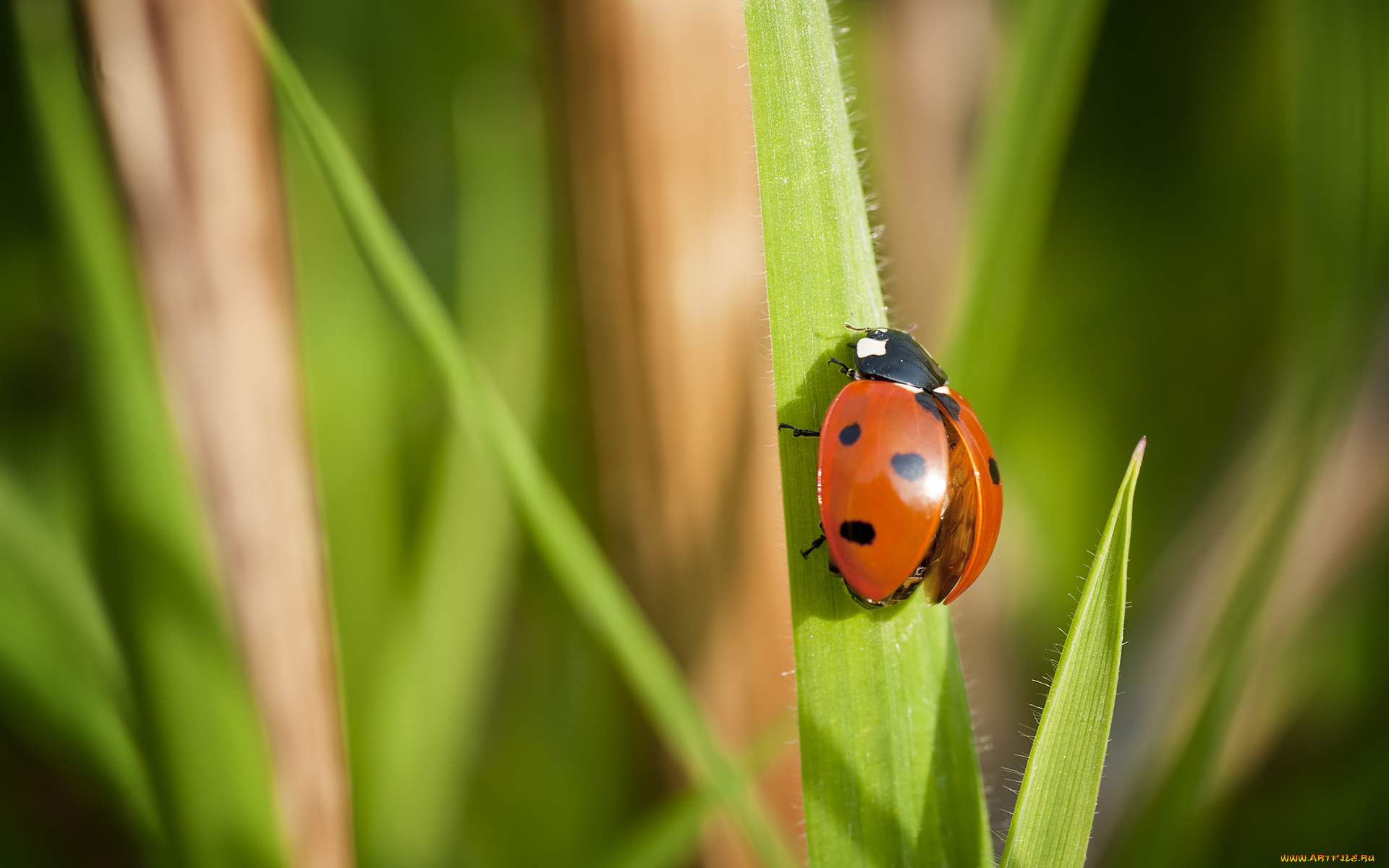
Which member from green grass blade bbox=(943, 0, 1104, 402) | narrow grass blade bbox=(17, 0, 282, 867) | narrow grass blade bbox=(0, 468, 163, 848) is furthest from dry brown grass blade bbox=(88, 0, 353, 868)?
green grass blade bbox=(943, 0, 1104, 402)

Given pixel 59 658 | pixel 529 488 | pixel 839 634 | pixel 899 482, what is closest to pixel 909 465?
pixel 899 482

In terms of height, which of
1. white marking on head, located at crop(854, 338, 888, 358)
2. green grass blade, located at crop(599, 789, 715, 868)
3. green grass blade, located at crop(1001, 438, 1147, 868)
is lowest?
green grass blade, located at crop(599, 789, 715, 868)

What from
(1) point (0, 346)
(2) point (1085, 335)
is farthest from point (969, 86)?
(1) point (0, 346)

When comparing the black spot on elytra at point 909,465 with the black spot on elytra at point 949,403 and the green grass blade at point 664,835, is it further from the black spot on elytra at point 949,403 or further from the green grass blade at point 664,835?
the green grass blade at point 664,835

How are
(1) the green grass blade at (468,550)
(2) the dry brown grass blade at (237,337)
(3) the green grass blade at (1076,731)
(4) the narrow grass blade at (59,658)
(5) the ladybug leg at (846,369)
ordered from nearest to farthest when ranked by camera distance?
1. (3) the green grass blade at (1076,731)
2. (5) the ladybug leg at (846,369)
3. (2) the dry brown grass blade at (237,337)
4. (4) the narrow grass blade at (59,658)
5. (1) the green grass blade at (468,550)

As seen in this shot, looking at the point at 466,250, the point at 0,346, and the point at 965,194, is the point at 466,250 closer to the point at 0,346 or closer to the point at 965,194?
the point at 0,346

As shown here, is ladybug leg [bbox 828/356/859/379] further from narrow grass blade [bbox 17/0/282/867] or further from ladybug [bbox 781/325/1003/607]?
narrow grass blade [bbox 17/0/282/867]

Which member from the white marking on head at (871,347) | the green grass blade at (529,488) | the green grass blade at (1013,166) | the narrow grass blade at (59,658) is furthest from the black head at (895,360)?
the narrow grass blade at (59,658)
